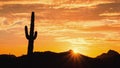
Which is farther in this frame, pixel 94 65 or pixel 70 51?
pixel 70 51

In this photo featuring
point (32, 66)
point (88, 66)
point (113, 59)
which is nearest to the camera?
point (32, 66)

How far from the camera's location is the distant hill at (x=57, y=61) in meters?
33.4

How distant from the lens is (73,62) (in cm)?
3503

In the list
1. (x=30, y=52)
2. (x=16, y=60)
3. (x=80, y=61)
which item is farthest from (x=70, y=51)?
(x=30, y=52)

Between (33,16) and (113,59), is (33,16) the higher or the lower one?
the higher one

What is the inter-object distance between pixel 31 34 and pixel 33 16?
5.84 feet

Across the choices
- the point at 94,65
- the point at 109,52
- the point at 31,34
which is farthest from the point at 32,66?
the point at 109,52

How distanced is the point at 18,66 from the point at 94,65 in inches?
335

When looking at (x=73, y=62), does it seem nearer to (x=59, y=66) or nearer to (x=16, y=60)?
(x=59, y=66)

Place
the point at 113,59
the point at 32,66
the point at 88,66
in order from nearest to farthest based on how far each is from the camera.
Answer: the point at 32,66
the point at 88,66
the point at 113,59

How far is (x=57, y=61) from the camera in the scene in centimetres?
3481

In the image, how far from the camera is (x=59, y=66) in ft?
110

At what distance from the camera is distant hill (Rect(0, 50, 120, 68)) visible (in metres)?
33.4

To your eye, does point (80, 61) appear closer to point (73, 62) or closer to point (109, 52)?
point (73, 62)
